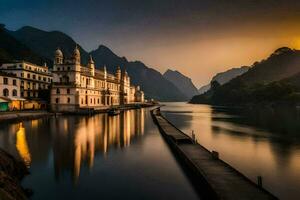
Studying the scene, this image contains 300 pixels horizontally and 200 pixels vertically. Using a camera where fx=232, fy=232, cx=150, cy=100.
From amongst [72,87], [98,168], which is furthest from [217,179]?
[72,87]

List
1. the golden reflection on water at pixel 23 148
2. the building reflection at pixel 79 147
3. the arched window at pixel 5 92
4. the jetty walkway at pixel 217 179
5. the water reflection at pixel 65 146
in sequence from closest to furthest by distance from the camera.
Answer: the jetty walkway at pixel 217 179, the building reflection at pixel 79 147, the water reflection at pixel 65 146, the golden reflection on water at pixel 23 148, the arched window at pixel 5 92

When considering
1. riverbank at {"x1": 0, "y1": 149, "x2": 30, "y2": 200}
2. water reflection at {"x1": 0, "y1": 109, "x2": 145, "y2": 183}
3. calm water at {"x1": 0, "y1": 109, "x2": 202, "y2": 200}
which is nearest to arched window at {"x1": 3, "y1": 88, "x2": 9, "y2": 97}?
water reflection at {"x1": 0, "y1": 109, "x2": 145, "y2": 183}

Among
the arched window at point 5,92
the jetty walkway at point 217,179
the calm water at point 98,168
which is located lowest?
the calm water at point 98,168

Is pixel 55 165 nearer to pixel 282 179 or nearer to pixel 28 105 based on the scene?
pixel 282 179

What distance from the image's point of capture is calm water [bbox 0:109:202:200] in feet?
64.5

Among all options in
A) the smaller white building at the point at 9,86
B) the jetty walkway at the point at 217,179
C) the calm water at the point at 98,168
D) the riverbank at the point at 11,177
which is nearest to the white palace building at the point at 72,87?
the smaller white building at the point at 9,86

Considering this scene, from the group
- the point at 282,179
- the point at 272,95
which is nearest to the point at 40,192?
the point at 282,179

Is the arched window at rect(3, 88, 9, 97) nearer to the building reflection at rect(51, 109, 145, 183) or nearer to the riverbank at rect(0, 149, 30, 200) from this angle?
the building reflection at rect(51, 109, 145, 183)

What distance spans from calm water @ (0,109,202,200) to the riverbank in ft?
3.58

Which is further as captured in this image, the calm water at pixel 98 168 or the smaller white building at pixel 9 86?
the smaller white building at pixel 9 86

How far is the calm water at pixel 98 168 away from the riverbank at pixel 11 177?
109 centimetres

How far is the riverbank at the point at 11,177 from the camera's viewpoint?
1468 centimetres

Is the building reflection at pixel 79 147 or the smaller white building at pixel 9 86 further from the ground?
the smaller white building at pixel 9 86

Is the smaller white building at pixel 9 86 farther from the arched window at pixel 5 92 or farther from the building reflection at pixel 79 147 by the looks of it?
the building reflection at pixel 79 147
